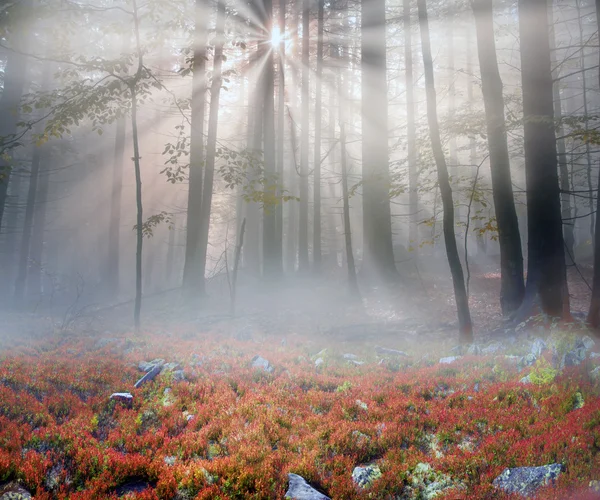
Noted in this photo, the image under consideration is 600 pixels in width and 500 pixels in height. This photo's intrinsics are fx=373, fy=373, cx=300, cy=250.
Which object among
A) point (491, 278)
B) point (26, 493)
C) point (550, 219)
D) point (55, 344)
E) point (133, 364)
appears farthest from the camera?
point (491, 278)

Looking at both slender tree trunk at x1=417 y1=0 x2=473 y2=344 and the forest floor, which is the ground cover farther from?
slender tree trunk at x1=417 y1=0 x2=473 y2=344

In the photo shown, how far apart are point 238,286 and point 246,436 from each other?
54.5ft

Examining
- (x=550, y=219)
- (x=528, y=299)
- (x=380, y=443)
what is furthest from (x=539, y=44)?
(x=380, y=443)

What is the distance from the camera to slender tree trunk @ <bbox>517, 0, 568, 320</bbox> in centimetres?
933

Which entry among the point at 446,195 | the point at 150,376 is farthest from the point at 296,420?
the point at 446,195

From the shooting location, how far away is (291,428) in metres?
4.75

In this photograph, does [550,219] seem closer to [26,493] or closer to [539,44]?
[539,44]

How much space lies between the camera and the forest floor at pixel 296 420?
11.1 feet

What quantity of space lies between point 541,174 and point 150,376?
10.3 meters

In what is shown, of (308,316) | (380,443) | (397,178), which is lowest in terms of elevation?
(380,443)

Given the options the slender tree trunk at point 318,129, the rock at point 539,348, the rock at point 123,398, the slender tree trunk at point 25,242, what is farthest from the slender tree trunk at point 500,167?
the slender tree trunk at point 25,242

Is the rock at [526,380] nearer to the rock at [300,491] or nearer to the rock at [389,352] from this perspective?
the rock at [389,352]

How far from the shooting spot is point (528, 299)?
9727mm

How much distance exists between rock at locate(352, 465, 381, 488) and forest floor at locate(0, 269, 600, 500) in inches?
0.8
